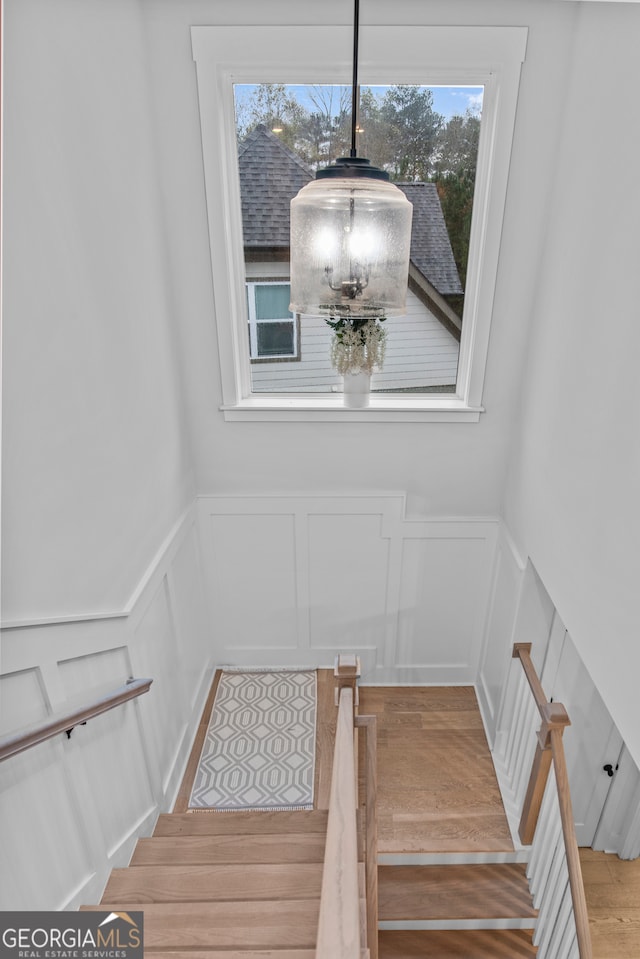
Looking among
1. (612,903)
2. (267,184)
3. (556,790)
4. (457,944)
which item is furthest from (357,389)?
(612,903)

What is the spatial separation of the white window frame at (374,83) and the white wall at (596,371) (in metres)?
0.30

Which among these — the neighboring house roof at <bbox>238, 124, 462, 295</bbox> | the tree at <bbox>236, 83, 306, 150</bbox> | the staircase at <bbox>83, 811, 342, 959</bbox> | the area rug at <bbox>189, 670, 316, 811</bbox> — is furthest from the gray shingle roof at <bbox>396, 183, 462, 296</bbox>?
the staircase at <bbox>83, 811, 342, 959</bbox>

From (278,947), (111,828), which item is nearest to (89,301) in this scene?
(111,828)

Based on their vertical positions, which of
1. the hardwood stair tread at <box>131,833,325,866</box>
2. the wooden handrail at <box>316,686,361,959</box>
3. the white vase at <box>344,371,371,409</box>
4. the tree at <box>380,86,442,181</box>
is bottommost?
the hardwood stair tread at <box>131,833,325,866</box>

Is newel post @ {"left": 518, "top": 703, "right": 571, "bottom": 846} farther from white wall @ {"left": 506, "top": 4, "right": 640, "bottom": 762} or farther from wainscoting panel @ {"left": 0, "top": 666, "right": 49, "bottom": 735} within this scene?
wainscoting panel @ {"left": 0, "top": 666, "right": 49, "bottom": 735}

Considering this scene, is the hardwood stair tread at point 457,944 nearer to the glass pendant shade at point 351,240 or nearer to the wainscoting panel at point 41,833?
the wainscoting panel at point 41,833

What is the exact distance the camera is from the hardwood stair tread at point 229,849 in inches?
99.0

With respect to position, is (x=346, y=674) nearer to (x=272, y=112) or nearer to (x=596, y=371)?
(x=596, y=371)

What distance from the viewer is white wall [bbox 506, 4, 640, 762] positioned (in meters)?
2.04

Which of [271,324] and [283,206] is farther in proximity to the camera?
[271,324]

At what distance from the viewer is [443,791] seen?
338 cm

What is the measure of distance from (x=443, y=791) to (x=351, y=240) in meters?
3.23

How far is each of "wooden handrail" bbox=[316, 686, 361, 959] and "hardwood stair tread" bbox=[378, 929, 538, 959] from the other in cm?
168

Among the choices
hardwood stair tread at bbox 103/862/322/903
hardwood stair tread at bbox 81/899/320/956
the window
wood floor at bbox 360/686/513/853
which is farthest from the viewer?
the window
